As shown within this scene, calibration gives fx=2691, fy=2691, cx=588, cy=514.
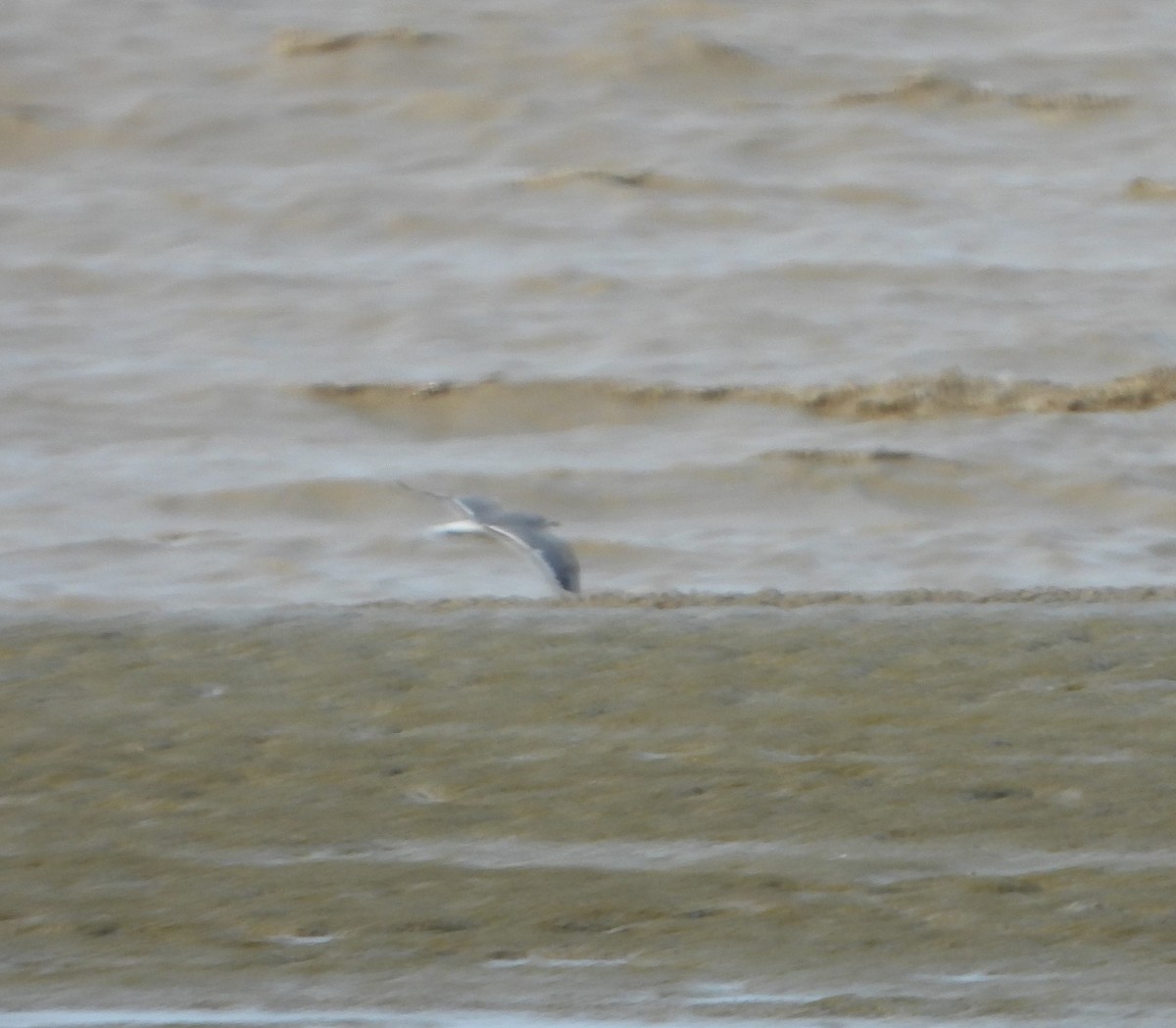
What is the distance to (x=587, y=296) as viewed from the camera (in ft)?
29.2

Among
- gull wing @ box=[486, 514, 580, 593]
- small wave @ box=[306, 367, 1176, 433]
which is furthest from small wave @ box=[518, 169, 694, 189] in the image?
gull wing @ box=[486, 514, 580, 593]

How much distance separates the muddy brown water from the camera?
126 inches

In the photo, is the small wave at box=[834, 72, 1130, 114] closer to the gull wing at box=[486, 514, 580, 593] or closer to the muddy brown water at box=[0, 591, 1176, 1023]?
the gull wing at box=[486, 514, 580, 593]

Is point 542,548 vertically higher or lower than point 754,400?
higher

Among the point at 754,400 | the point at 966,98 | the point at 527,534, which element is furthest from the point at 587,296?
the point at 527,534

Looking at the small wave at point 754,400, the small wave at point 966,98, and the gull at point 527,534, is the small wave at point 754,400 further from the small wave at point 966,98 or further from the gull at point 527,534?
the small wave at point 966,98

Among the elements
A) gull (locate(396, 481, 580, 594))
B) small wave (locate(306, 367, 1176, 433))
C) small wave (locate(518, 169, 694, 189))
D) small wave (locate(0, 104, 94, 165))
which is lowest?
small wave (locate(306, 367, 1176, 433))

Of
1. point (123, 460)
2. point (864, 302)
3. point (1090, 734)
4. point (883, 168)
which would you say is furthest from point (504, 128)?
point (1090, 734)

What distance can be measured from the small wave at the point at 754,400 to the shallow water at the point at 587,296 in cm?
1

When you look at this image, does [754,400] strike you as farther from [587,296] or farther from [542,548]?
[542,548]

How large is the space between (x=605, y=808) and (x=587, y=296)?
5285 mm

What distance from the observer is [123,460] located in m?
7.81

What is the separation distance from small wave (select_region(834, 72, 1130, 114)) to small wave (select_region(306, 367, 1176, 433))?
8.89 ft

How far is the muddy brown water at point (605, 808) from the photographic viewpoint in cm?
320
